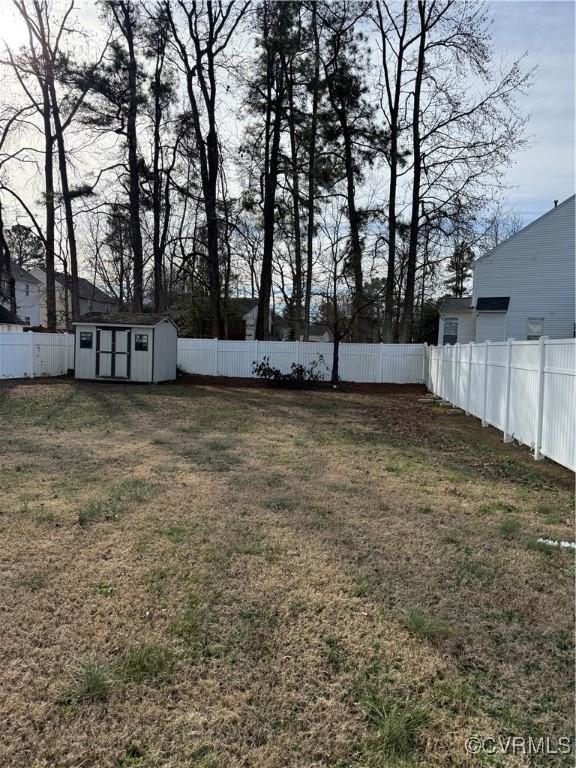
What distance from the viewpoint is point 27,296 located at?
1644 inches

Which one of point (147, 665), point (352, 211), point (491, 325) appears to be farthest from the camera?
point (491, 325)

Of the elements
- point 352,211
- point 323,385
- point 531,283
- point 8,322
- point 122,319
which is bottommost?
point 323,385

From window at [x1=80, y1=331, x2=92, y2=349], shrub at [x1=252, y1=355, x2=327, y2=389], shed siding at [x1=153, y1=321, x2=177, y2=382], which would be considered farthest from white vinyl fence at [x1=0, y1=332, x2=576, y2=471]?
window at [x1=80, y1=331, x2=92, y2=349]

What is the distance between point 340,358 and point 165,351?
626 centimetres

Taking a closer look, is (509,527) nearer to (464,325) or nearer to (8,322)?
(464,325)

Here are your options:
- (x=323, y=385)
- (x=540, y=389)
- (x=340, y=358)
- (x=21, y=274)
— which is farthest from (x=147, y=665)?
(x=21, y=274)

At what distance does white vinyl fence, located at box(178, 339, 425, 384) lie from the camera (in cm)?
1797

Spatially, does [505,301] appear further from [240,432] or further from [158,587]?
[158,587]

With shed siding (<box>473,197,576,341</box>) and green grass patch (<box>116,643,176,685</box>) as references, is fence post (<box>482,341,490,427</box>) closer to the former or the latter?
green grass patch (<box>116,643,176,685</box>)

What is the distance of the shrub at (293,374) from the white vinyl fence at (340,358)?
0.15 metres

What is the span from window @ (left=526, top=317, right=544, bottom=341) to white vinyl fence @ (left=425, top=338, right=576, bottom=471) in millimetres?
9105

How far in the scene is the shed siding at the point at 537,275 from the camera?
1730 cm

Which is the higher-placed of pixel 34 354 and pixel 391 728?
pixel 34 354

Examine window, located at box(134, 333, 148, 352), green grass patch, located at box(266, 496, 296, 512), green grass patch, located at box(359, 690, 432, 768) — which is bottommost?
green grass patch, located at box(359, 690, 432, 768)
